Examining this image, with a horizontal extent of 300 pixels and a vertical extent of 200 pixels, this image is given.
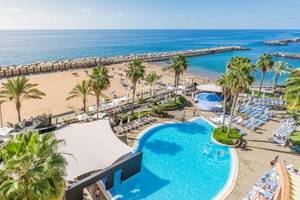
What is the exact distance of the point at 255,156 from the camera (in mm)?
22469

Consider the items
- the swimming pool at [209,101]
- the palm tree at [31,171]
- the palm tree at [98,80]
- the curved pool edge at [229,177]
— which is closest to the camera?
the palm tree at [31,171]

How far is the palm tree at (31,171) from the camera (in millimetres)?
7703

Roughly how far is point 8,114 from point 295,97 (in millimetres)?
34137

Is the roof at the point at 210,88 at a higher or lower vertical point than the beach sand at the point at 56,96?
higher

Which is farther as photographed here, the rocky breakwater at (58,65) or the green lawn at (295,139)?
the rocky breakwater at (58,65)

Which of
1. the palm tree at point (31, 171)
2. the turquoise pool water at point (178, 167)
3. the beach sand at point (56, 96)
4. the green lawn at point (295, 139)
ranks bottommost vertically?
the turquoise pool water at point (178, 167)

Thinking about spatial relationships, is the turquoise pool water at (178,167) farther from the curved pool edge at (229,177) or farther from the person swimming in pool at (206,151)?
the curved pool edge at (229,177)

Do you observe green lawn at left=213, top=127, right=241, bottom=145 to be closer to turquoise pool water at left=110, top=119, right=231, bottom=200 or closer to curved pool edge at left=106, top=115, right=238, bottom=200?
curved pool edge at left=106, top=115, right=238, bottom=200

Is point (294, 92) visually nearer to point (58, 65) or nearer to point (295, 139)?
point (295, 139)

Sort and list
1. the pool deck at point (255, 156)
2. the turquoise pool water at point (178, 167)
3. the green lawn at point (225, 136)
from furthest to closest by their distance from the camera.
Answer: the green lawn at point (225, 136), the pool deck at point (255, 156), the turquoise pool water at point (178, 167)

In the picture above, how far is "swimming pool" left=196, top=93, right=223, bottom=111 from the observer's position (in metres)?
34.3

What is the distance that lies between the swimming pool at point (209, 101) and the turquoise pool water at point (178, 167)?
6981mm

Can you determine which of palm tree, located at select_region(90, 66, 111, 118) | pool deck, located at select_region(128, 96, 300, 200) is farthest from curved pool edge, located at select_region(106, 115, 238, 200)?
palm tree, located at select_region(90, 66, 111, 118)

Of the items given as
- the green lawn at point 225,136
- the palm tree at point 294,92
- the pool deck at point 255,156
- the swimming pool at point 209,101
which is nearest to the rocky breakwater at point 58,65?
the swimming pool at point 209,101
